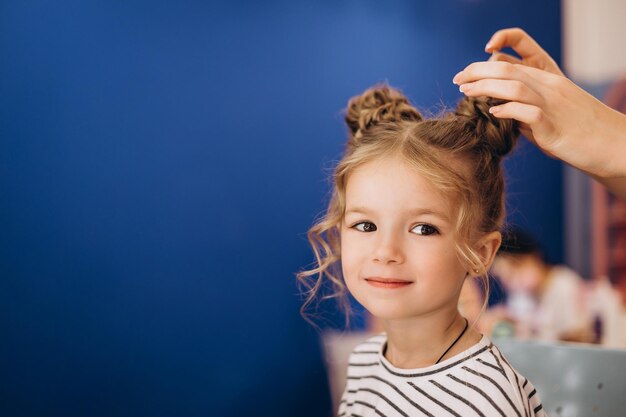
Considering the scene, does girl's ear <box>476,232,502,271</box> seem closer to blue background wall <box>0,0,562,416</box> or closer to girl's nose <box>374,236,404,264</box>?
girl's nose <box>374,236,404,264</box>

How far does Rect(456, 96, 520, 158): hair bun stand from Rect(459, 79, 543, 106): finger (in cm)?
16

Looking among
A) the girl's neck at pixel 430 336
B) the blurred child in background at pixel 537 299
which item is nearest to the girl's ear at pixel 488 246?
the girl's neck at pixel 430 336

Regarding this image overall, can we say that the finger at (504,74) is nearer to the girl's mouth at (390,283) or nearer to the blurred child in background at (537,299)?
the girl's mouth at (390,283)

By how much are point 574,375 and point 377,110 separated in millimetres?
662

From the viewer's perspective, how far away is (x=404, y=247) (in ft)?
3.14

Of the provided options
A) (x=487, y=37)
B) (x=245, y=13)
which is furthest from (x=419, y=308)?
(x=487, y=37)

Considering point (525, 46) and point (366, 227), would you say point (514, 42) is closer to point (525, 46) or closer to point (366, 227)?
point (525, 46)

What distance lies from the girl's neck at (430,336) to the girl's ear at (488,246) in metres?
0.10

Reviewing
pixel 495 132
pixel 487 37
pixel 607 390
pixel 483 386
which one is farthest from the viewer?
pixel 487 37

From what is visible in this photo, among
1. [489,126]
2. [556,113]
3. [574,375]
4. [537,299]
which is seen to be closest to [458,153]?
[489,126]

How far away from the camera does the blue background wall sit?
5.63 ft

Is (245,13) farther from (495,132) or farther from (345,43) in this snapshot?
(495,132)

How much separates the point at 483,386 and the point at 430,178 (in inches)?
12.9

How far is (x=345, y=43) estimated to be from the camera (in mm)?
2756
